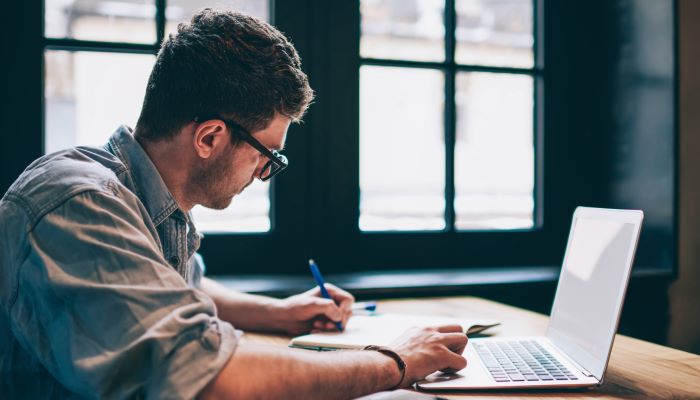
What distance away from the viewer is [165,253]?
119 cm

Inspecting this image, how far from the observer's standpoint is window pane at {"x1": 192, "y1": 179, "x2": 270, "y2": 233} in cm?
210

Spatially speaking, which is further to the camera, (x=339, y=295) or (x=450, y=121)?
(x=450, y=121)

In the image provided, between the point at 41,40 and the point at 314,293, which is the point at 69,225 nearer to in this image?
the point at 314,293

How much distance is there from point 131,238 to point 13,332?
245 mm

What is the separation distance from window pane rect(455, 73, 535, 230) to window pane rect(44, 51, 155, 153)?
1.18m

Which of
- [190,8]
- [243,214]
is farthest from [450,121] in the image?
[190,8]

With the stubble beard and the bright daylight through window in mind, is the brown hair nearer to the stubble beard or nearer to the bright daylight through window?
the stubble beard

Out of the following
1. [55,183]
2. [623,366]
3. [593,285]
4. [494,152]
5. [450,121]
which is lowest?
[623,366]

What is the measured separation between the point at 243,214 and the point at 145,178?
102 centimetres

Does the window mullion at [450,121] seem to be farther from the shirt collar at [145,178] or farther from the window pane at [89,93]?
the shirt collar at [145,178]

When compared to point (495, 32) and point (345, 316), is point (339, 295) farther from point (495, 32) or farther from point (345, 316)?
point (495, 32)

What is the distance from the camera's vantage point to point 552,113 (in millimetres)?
2461

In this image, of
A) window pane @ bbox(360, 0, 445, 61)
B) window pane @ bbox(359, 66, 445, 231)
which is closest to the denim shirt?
window pane @ bbox(359, 66, 445, 231)

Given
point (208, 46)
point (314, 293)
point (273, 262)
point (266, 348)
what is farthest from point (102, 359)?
point (273, 262)
